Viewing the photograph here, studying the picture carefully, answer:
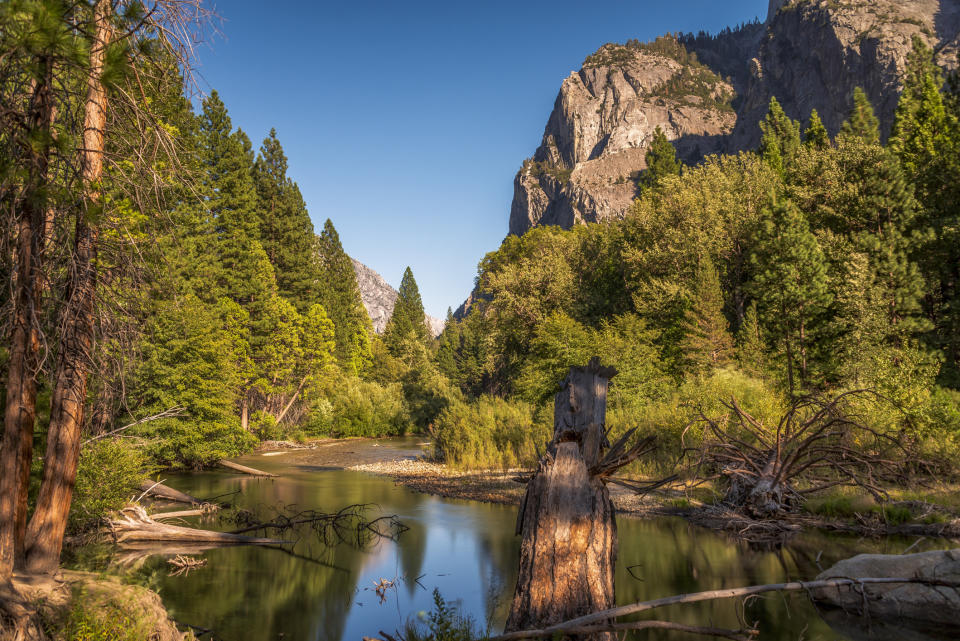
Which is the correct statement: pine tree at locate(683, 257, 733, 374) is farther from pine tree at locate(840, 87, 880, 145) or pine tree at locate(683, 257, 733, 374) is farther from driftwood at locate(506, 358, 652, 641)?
pine tree at locate(840, 87, 880, 145)

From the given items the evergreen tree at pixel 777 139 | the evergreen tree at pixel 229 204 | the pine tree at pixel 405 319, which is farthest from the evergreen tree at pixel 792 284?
the pine tree at pixel 405 319

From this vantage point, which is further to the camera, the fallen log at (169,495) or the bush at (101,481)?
the fallen log at (169,495)

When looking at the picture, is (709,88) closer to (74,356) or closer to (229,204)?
(229,204)

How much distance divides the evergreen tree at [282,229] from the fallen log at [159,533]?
35597mm

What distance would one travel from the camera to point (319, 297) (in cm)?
4997

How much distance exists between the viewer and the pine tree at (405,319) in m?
68.8

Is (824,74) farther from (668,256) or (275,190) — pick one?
(275,190)

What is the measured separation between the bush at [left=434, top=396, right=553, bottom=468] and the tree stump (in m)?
16.1

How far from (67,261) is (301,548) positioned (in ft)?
26.6

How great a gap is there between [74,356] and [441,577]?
706cm

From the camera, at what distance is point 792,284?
2502 cm

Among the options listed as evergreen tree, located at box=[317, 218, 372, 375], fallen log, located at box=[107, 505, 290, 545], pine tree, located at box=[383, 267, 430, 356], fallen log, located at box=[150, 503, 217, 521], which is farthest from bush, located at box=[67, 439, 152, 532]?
pine tree, located at box=[383, 267, 430, 356]

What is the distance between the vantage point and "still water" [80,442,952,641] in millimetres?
7941

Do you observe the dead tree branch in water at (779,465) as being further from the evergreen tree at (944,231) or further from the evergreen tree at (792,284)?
the evergreen tree at (944,231)
